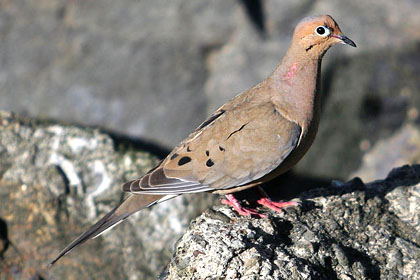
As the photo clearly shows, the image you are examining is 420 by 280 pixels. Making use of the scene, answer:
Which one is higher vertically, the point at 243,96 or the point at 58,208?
the point at 243,96

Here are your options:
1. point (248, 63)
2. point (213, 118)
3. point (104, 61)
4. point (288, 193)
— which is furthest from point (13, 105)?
point (213, 118)

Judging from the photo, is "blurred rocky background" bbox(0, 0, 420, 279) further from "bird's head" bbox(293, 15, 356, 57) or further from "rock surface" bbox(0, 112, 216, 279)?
"bird's head" bbox(293, 15, 356, 57)

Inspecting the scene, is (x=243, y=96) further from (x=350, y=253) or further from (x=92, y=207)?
(x=92, y=207)

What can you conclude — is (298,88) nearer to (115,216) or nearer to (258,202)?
(258,202)

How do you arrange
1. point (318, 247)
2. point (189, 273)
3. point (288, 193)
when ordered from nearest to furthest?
point (189, 273) → point (318, 247) → point (288, 193)

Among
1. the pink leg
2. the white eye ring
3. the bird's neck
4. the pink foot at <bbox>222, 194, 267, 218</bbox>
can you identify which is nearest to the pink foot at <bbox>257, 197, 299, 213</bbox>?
the pink leg

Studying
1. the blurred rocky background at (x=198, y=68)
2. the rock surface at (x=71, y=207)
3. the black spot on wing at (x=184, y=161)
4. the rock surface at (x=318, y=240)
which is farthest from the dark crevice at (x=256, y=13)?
the black spot on wing at (x=184, y=161)

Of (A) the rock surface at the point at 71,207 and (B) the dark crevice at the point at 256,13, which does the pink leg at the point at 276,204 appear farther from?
(B) the dark crevice at the point at 256,13
